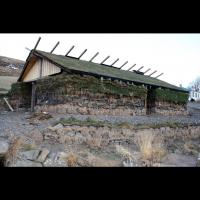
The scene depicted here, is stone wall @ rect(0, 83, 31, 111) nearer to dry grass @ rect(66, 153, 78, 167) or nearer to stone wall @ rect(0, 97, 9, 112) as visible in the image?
stone wall @ rect(0, 97, 9, 112)

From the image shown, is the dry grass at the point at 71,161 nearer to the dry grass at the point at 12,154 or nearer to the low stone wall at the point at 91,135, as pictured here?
the dry grass at the point at 12,154

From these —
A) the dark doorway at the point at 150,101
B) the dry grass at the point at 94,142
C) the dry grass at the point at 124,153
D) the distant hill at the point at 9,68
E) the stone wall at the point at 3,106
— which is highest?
the distant hill at the point at 9,68

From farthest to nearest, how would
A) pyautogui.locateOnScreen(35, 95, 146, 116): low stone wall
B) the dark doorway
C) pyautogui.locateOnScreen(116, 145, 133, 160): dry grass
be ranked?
1. the dark doorway
2. pyautogui.locateOnScreen(35, 95, 146, 116): low stone wall
3. pyautogui.locateOnScreen(116, 145, 133, 160): dry grass

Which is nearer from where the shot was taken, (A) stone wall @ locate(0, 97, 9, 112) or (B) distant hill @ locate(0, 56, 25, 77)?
(A) stone wall @ locate(0, 97, 9, 112)

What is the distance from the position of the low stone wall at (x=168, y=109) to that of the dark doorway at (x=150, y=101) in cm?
23

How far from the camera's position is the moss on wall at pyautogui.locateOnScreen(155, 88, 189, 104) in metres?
20.1

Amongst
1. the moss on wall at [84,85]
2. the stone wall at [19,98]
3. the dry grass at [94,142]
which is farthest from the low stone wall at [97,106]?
the dry grass at [94,142]

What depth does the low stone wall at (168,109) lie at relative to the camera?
19.9m

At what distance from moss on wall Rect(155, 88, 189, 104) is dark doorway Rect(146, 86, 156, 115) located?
32 centimetres

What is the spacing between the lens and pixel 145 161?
23.7ft

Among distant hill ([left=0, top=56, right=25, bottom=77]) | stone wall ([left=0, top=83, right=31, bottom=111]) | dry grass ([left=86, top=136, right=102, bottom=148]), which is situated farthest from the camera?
distant hill ([left=0, top=56, right=25, bottom=77])

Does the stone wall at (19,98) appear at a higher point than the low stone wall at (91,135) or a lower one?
higher

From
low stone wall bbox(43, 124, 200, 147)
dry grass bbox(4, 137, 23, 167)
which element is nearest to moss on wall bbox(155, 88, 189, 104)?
low stone wall bbox(43, 124, 200, 147)
